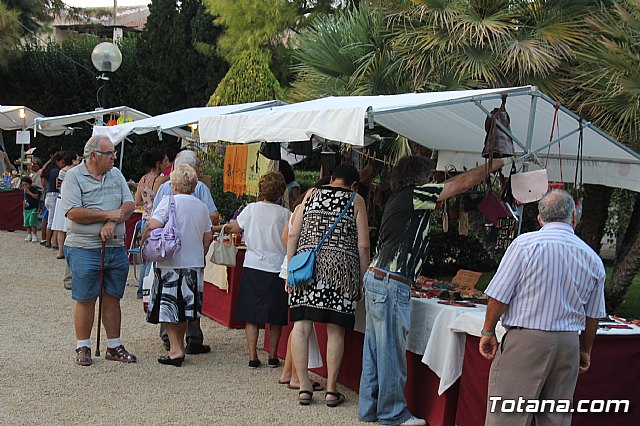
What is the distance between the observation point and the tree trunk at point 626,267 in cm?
870

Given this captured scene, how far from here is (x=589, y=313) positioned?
416cm

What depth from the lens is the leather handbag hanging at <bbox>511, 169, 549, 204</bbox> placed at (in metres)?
5.36

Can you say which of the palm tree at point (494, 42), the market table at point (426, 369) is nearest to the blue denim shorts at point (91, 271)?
the market table at point (426, 369)

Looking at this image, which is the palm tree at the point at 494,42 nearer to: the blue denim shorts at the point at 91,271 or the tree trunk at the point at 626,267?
the tree trunk at the point at 626,267

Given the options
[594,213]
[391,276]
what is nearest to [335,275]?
[391,276]

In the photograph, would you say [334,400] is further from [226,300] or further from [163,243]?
[226,300]

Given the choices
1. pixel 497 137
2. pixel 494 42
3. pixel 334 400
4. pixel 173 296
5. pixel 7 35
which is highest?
pixel 7 35

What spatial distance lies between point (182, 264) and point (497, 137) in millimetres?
2719

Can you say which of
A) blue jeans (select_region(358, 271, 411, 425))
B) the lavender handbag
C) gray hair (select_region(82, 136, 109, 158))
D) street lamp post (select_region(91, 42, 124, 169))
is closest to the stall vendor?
blue jeans (select_region(358, 271, 411, 425))

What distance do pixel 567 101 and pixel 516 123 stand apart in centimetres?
276

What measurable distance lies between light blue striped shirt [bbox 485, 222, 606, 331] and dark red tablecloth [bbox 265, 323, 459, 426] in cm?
130

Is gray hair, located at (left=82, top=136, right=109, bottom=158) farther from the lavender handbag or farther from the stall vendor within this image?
the stall vendor

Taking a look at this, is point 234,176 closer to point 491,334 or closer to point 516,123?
point 516,123

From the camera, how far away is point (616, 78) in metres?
7.79
